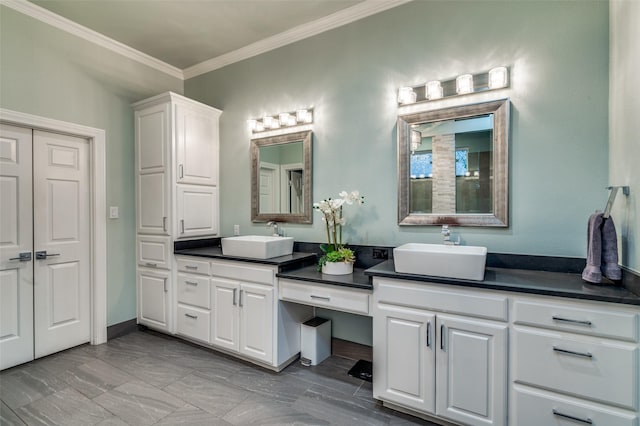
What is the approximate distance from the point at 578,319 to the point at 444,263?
63 centimetres

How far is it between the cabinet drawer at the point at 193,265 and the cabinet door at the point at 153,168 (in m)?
0.35

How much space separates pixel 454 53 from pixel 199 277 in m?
2.78

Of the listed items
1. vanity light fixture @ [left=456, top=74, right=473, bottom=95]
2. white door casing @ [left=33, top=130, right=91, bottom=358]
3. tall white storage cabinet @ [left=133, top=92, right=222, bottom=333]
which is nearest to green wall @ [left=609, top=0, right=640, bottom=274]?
vanity light fixture @ [left=456, top=74, right=473, bottom=95]

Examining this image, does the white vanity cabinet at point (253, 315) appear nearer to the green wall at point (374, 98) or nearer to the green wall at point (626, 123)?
the green wall at point (374, 98)

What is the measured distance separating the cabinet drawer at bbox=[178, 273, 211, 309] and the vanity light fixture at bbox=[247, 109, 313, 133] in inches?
61.8

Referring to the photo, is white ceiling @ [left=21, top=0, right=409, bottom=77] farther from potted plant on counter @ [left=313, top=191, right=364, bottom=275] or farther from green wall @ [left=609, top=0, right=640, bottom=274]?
potted plant on counter @ [left=313, top=191, right=364, bottom=275]

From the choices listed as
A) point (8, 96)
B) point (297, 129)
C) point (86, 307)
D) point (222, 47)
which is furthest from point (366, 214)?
point (8, 96)

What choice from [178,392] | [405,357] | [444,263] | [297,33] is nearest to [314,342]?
[405,357]

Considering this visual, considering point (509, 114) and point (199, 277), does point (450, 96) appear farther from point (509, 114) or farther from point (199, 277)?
point (199, 277)

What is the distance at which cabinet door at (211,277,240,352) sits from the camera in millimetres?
2590

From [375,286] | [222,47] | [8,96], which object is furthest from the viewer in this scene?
[222,47]

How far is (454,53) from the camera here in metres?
2.26

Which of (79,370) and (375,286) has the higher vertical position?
(375,286)

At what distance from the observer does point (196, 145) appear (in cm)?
327
